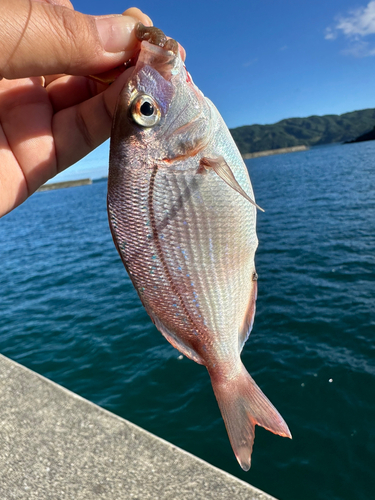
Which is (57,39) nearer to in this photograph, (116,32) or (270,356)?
(116,32)

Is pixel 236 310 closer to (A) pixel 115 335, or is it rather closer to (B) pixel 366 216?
(A) pixel 115 335

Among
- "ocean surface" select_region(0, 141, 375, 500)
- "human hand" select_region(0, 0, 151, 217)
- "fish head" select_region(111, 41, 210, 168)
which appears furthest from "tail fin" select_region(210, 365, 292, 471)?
"ocean surface" select_region(0, 141, 375, 500)

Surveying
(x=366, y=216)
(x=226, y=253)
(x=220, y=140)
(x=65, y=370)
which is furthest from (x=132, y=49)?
(x=366, y=216)

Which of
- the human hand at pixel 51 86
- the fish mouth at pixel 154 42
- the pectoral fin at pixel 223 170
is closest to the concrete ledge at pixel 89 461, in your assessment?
the human hand at pixel 51 86

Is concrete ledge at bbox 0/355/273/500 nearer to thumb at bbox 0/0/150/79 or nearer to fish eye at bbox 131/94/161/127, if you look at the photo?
fish eye at bbox 131/94/161/127

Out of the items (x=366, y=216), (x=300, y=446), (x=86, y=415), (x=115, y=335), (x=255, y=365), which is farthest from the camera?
(x=366, y=216)

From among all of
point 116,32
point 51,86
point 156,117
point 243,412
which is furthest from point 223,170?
point 51,86

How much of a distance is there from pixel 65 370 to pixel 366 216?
1797 centimetres

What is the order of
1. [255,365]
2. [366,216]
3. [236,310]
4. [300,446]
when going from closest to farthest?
[236,310], [300,446], [255,365], [366,216]

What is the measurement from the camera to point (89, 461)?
412cm

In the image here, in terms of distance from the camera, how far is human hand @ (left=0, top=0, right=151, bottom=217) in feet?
5.96

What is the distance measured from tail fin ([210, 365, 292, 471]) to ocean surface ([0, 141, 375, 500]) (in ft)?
13.2

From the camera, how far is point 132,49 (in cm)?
199

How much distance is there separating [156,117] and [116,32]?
0.59 m
